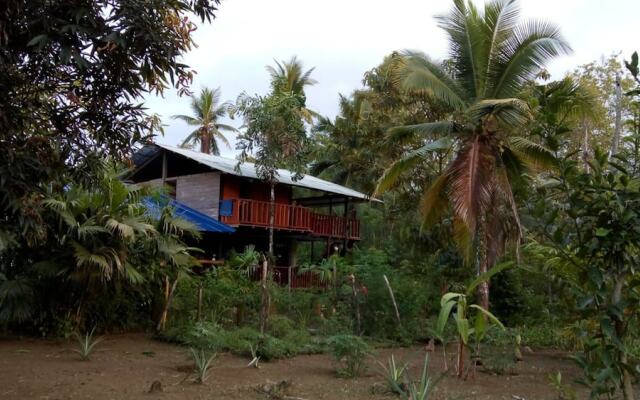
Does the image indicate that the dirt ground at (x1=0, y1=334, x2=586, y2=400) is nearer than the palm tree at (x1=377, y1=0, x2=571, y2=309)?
Yes

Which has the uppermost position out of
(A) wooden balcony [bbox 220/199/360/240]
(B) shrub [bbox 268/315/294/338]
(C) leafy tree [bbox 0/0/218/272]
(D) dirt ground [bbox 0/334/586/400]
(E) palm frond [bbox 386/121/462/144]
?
(E) palm frond [bbox 386/121/462/144]

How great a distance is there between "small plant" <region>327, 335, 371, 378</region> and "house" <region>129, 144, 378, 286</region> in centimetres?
996

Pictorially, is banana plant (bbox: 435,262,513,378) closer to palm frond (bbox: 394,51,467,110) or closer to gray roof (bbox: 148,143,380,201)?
palm frond (bbox: 394,51,467,110)

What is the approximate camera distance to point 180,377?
820cm

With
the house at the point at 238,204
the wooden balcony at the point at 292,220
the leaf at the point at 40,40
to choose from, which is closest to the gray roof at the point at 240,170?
the house at the point at 238,204

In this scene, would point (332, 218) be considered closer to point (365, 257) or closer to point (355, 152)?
point (355, 152)

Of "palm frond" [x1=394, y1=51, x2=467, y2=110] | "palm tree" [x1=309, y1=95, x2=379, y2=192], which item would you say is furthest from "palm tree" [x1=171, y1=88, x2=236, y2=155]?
"palm frond" [x1=394, y1=51, x2=467, y2=110]

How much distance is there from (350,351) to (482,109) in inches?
205

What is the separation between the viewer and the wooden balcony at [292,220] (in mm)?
20125

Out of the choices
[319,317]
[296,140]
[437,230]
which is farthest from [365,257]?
[296,140]

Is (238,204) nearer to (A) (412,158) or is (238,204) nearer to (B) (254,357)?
(A) (412,158)

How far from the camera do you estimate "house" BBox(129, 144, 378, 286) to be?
20188mm

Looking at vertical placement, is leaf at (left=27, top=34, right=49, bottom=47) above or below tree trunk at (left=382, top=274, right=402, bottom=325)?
above

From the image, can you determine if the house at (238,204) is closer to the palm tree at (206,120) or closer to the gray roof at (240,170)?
the gray roof at (240,170)
